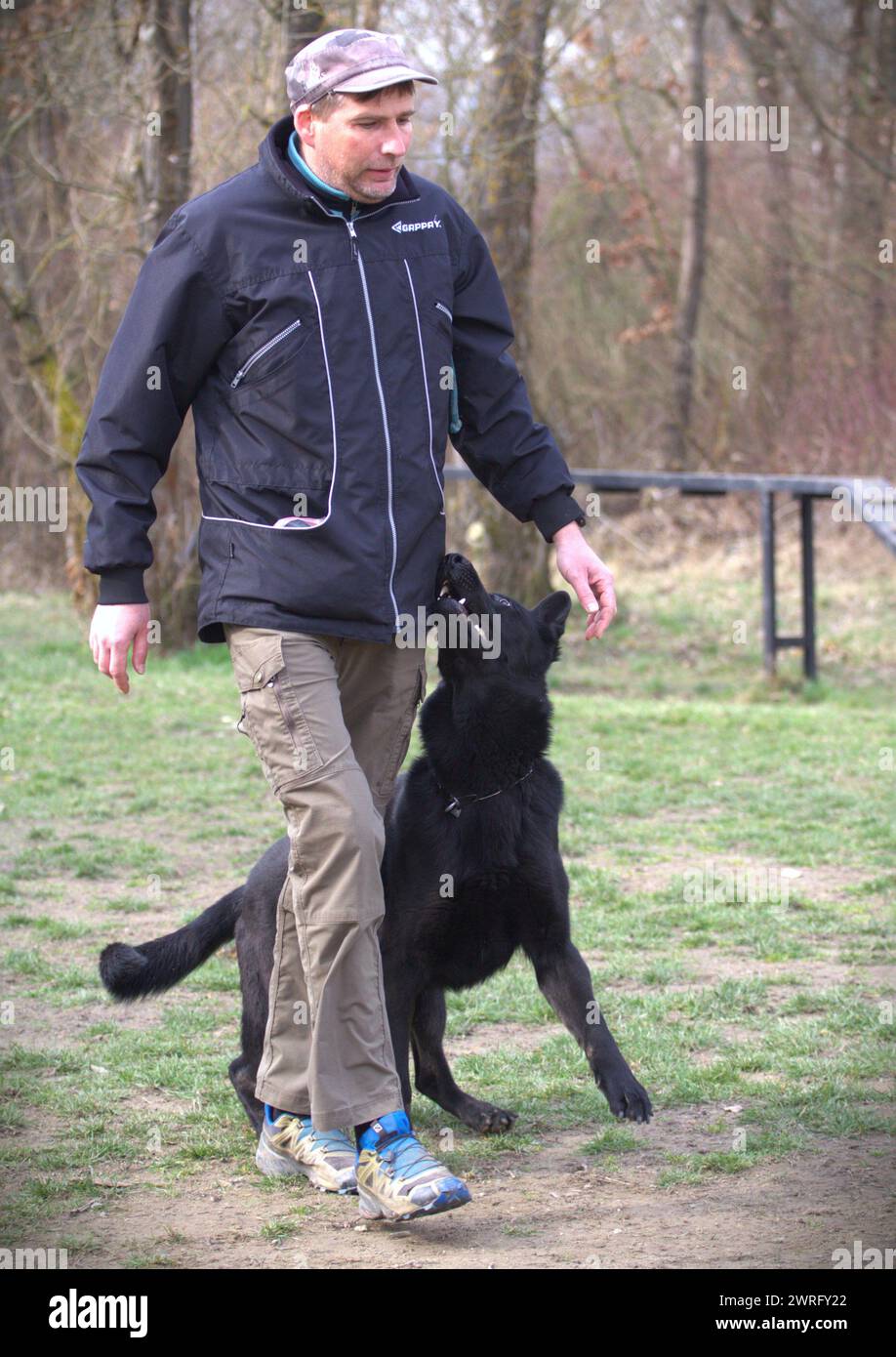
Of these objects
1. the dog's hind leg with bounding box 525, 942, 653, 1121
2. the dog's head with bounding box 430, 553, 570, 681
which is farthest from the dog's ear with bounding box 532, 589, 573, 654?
the dog's hind leg with bounding box 525, 942, 653, 1121

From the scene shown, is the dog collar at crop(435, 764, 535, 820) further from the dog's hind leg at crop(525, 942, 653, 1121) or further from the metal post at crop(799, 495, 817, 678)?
the metal post at crop(799, 495, 817, 678)

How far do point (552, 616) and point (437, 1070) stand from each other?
114 centimetres

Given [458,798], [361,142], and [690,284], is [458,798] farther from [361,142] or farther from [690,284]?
[690,284]

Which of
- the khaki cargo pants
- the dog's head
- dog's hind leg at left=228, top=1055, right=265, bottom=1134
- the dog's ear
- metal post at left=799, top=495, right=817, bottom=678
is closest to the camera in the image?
the khaki cargo pants

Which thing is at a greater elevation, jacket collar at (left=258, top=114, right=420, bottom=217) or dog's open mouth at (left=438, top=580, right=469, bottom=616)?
jacket collar at (left=258, top=114, right=420, bottom=217)

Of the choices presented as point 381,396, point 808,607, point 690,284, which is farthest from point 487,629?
point 690,284

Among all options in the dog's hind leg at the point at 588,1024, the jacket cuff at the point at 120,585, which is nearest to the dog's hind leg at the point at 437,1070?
the dog's hind leg at the point at 588,1024

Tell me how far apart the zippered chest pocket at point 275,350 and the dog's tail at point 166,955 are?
4.20 ft

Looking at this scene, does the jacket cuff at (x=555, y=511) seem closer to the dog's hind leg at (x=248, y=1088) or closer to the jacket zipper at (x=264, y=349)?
the jacket zipper at (x=264, y=349)

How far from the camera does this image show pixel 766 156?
18.4 metres

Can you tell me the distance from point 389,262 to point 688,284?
16.2m

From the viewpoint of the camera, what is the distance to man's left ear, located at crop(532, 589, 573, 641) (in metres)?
3.72
